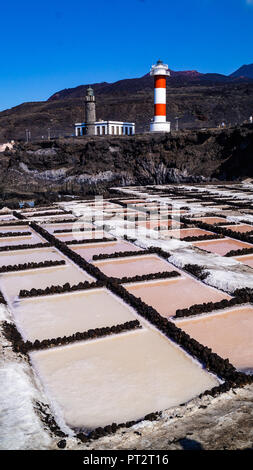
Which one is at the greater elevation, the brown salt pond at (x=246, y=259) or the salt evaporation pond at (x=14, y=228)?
the salt evaporation pond at (x=14, y=228)

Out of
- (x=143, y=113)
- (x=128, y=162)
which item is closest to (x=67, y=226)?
(x=128, y=162)

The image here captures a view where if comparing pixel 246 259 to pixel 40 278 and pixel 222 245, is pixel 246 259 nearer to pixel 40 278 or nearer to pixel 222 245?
pixel 222 245

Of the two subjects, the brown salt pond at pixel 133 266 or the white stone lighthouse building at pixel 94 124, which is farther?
the white stone lighthouse building at pixel 94 124

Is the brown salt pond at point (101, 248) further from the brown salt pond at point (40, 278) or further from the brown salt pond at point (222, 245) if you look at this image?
the brown salt pond at point (222, 245)

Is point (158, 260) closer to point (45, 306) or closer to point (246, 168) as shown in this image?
point (45, 306)

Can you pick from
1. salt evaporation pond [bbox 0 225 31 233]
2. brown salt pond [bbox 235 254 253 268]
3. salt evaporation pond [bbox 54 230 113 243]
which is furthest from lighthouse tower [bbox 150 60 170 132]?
brown salt pond [bbox 235 254 253 268]

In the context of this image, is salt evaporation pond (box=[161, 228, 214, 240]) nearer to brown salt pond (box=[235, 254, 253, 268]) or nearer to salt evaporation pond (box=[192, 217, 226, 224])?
salt evaporation pond (box=[192, 217, 226, 224])

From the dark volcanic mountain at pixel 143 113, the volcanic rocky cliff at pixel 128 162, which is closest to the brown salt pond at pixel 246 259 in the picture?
the volcanic rocky cliff at pixel 128 162
